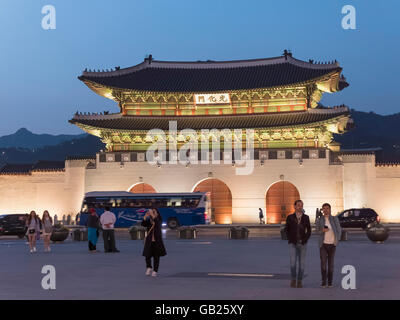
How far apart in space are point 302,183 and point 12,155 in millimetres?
144875

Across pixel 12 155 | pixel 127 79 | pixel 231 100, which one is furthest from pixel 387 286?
pixel 12 155

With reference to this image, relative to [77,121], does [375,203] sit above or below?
below

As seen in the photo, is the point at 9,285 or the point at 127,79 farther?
the point at 127,79

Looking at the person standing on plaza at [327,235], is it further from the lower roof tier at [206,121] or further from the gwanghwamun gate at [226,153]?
the lower roof tier at [206,121]

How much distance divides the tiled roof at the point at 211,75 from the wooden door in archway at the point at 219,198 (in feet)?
27.7

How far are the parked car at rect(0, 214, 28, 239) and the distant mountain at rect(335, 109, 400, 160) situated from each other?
346ft

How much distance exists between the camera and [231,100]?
53375 mm

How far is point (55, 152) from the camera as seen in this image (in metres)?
175

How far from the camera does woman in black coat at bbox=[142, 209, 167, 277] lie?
52.6 ft

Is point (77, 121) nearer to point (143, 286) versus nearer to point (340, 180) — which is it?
point (340, 180)

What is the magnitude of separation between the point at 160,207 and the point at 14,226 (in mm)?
12292

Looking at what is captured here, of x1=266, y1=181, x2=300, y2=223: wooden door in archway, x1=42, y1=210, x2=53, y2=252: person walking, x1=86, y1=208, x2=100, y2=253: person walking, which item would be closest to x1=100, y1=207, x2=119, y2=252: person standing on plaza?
x1=86, y1=208, x2=100, y2=253: person walking

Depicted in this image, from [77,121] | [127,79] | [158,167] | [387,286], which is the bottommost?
[387,286]

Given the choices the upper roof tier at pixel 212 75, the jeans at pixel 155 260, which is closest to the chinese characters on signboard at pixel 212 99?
the upper roof tier at pixel 212 75
